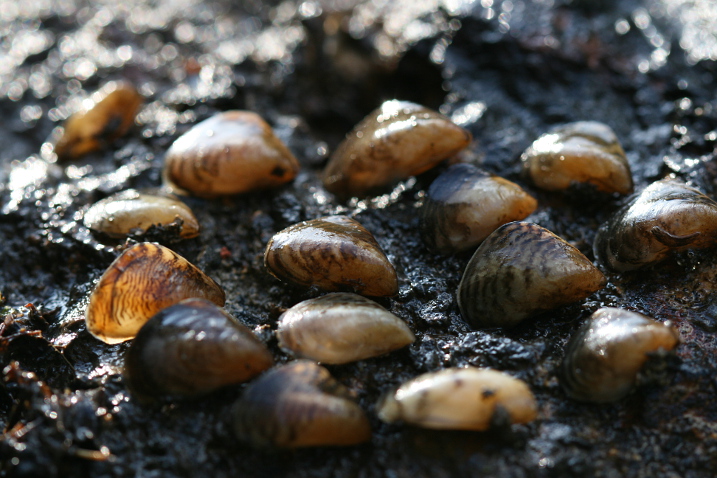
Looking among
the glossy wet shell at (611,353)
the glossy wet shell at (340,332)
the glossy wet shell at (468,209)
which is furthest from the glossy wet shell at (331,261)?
the glossy wet shell at (611,353)

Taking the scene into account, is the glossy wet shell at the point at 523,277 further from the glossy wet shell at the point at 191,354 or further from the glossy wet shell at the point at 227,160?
the glossy wet shell at the point at 227,160

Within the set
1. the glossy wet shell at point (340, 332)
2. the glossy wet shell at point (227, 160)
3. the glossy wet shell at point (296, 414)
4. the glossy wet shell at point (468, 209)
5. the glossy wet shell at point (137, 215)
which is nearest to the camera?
the glossy wet shell at point (296, 414)

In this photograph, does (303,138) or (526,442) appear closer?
(526,442)

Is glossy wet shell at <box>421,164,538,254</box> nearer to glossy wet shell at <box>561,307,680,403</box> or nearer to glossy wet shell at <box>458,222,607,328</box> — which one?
glossy wet shell at <box>458,222,607,328</box>

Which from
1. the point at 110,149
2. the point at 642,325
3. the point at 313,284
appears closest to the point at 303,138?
the point at 110,149

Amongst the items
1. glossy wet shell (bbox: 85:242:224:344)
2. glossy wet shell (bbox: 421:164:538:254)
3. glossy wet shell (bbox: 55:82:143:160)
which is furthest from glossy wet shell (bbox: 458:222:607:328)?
glossy wet shell (bbox: 55:82:143:160)

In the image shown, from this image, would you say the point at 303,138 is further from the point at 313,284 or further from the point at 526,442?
the point at 526,442
